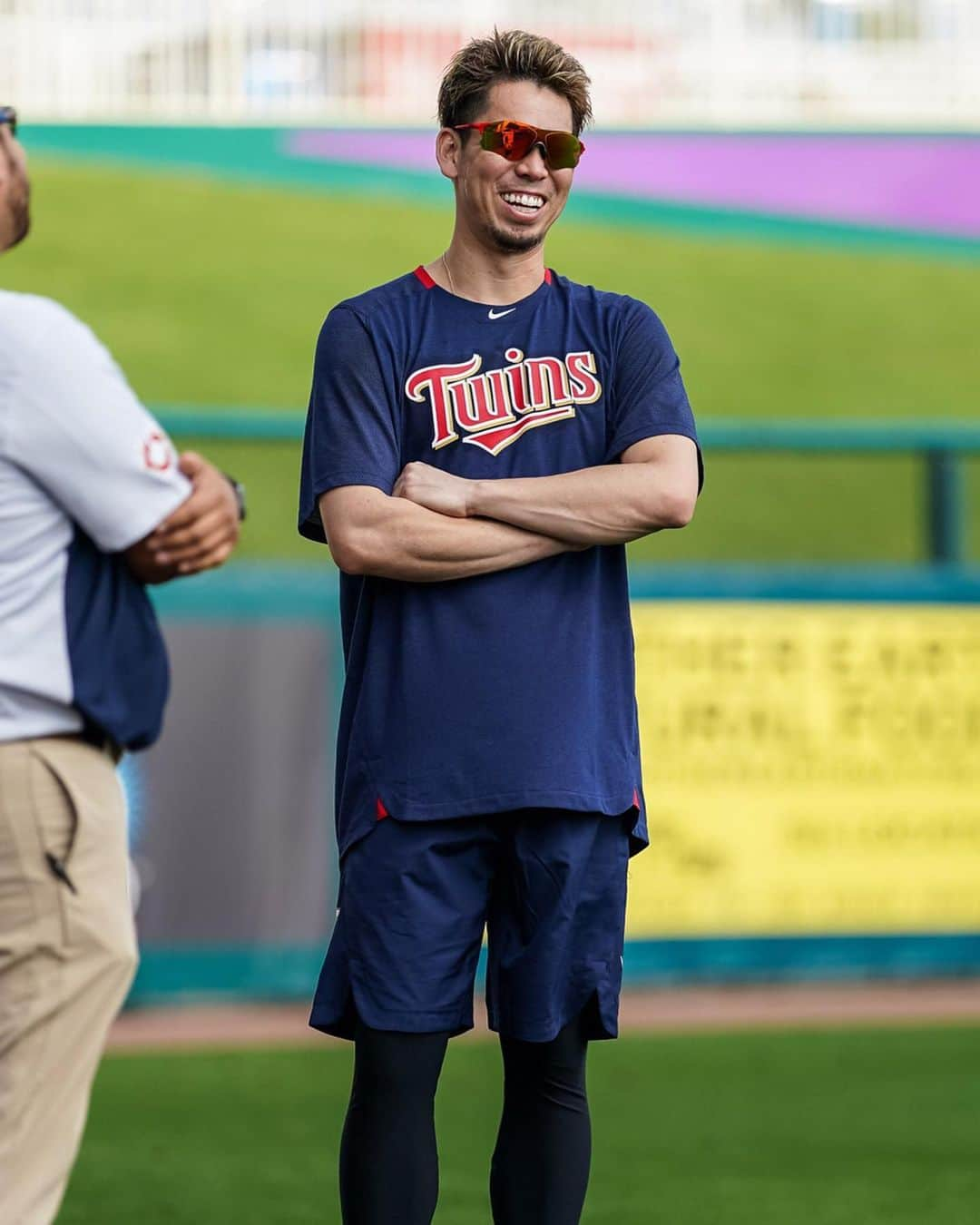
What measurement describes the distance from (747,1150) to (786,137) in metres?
18.1

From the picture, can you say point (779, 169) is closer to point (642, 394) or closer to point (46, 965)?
point (642, 394)

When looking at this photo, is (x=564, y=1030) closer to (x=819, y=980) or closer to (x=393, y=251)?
(x=819, y=980)

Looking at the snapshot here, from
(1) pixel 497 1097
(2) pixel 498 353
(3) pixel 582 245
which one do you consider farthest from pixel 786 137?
(2) pixel 498 353

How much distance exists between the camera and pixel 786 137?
21391mm

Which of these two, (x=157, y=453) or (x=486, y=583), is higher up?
(x=157, y=453)

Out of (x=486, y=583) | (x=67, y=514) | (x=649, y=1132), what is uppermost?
(x=67, y=514)

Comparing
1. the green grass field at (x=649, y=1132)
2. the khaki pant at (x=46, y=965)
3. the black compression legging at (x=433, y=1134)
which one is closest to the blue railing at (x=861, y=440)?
the green grass field at (x=649, y=1132)

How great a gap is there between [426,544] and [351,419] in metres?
0.24

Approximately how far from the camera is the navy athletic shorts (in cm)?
284

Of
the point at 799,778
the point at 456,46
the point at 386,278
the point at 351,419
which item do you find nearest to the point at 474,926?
the point at 351,419

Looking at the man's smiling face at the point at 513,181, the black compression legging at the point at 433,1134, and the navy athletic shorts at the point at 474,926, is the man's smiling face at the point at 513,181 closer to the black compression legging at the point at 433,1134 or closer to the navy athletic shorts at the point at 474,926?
the navy athletic shorts at the point at 474,926

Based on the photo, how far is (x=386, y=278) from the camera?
1742cm

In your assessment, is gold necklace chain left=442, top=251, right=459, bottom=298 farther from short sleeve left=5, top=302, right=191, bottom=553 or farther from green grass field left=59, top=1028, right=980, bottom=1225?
green grass field left=59, top=1028, right=980, bottom=1225

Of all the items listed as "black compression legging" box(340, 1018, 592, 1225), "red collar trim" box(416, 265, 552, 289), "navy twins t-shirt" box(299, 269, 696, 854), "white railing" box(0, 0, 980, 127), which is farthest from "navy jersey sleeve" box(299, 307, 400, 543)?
"white railing" box(0, 0, 980, 127)
